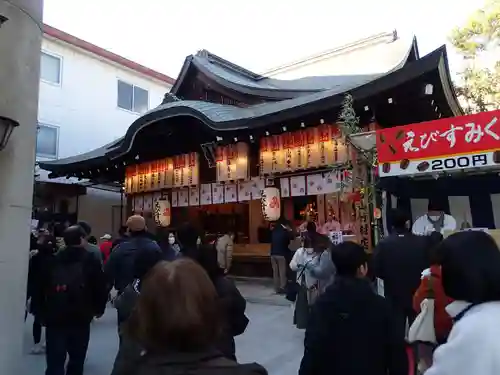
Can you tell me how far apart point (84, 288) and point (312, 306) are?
2351mm

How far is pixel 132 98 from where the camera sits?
20250 mm

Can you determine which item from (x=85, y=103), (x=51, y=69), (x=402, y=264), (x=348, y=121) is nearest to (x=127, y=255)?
(x=402, y=264)

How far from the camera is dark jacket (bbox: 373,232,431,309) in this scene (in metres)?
4.25

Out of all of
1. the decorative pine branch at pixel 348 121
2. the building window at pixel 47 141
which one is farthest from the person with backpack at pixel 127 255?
the building window at pixel 47 141

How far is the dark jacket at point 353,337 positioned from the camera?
7.93 ft

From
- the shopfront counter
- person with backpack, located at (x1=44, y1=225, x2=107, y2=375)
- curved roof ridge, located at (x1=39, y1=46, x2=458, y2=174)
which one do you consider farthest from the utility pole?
the shopfront counter

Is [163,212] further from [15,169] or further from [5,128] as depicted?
[5,128]

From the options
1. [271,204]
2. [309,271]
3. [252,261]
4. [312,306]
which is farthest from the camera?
[252,261]

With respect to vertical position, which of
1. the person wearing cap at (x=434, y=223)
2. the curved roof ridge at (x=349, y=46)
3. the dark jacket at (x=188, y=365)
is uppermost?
the curved roof ridge at (x=349, y=46)

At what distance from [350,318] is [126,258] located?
2.73 m

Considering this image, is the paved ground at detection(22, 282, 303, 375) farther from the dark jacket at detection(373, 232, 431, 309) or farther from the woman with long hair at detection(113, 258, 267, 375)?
the woman with long hair at detection(113, 258, 267, 375)

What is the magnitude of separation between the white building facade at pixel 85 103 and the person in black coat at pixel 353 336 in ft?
54.4

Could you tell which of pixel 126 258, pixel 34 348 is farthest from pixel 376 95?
pixel 34 348

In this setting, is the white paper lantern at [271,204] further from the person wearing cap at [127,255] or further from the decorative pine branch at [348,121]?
the person wearing cap at [127,255]
